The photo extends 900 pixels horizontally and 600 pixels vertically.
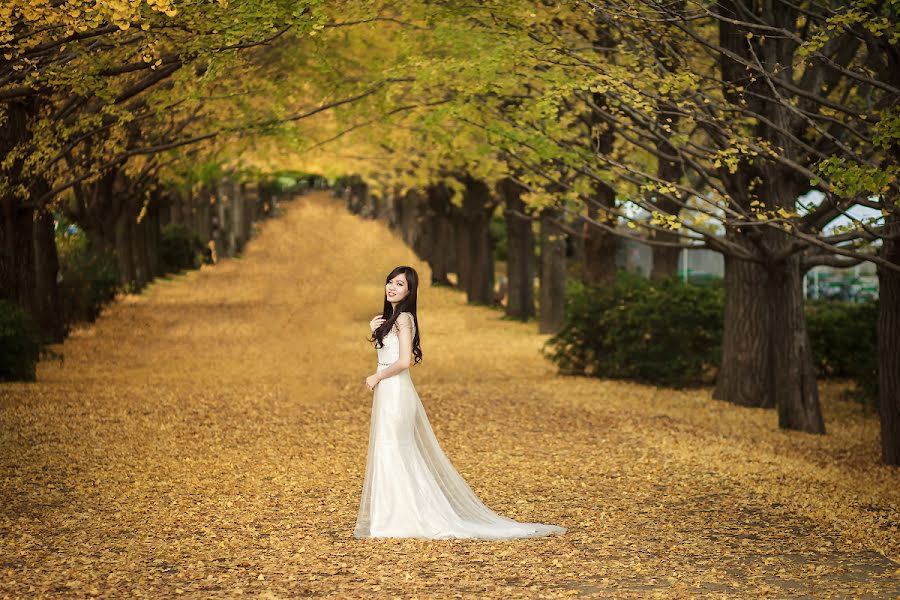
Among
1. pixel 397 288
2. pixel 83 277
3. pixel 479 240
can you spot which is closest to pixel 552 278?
pixel 479 240

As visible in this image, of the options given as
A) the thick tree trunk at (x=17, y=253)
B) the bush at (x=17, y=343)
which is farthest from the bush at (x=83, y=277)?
the bush at (x=17, y=343)

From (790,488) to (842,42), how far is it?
6.16 meters

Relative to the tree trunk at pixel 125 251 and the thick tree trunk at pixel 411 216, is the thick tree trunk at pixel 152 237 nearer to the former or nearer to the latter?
the tree trunk at pixel 125 251

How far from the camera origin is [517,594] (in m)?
7.14

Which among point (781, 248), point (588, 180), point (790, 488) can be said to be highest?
point (588, 180)

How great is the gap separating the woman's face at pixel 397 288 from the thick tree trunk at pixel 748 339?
966 cm

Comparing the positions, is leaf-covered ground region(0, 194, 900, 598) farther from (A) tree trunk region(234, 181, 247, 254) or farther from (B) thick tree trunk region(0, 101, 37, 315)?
(A) tree trunk region(234, 181, 247, 254)

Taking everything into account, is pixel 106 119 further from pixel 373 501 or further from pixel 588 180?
pixel 373 501

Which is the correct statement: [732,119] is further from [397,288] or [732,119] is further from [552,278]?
[552,278]

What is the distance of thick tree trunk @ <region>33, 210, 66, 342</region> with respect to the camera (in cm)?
2238

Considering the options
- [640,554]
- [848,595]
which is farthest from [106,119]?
[848,595]

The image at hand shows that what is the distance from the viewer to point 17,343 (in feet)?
57.3

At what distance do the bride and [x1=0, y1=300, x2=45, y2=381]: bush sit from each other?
32.3 ft

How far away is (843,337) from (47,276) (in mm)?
14308
